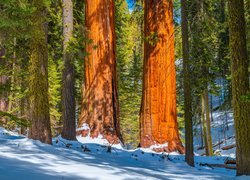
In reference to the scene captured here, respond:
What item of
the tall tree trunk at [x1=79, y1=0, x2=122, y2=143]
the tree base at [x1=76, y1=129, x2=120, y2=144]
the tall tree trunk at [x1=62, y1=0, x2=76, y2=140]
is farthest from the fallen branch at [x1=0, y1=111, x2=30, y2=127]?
the tall tree trunk at [x1=62, y1=0, x2=76, y2=140]

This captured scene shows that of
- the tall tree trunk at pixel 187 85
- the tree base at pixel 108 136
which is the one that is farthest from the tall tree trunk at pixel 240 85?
the tree base at pixel 108 136

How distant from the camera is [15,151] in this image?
4449mm

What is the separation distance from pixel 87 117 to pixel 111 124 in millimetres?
745

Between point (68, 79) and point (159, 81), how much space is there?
119 inches

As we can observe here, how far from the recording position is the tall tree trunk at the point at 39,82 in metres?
6.57

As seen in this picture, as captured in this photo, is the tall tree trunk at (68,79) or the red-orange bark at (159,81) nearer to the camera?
the red-orange bark at (159,81)

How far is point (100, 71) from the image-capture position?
381 inches

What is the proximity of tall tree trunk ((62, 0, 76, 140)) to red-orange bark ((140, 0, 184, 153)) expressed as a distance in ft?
7.37

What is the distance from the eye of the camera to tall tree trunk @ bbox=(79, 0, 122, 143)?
9.42m

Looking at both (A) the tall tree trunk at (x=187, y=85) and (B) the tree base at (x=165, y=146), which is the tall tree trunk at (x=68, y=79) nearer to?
(B) the tree base at (x=165, y=146)

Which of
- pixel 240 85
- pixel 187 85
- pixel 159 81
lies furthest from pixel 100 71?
pixel 240 85

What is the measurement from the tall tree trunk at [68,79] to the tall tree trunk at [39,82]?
8.86ft

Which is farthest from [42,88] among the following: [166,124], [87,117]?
[166,124]

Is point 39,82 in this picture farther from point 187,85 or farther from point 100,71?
point 100,71
